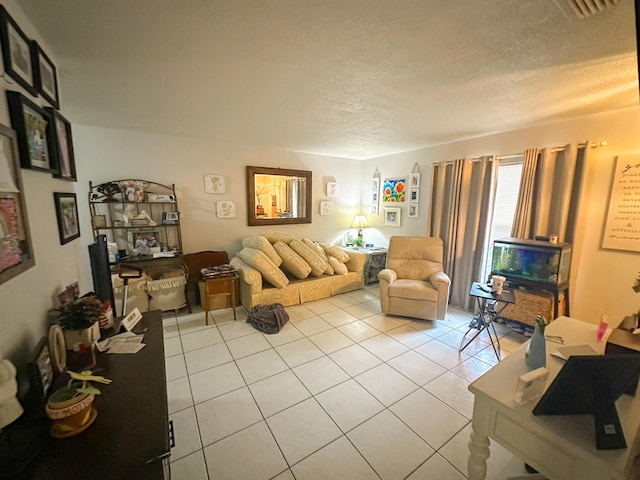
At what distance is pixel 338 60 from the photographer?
5.36 ft

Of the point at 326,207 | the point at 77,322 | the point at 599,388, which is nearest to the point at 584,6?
the point at 599,388

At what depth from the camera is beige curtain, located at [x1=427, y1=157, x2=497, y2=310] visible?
11.0ft

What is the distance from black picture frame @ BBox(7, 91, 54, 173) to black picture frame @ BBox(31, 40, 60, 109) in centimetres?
17

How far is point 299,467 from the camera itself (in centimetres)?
145

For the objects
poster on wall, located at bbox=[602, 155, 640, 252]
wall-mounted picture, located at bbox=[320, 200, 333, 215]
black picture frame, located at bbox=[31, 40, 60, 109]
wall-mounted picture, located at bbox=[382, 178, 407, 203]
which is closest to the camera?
black picture frame, located at bbox=[31, 40, 60, 109]

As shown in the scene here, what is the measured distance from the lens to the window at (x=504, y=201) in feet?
10.3

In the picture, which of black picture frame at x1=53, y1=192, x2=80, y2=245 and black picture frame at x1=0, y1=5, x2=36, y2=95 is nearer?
black picture frame at x1=0, y1=5, x2=36, y2=95

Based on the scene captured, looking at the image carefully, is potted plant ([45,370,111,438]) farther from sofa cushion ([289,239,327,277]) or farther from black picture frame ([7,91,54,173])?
sofa cushion ([289,239,327,277])

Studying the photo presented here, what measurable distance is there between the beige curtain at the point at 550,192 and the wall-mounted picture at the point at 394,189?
176cm

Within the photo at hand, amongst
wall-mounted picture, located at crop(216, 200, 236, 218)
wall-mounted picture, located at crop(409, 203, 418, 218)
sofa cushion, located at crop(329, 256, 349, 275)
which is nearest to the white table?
sofa cushion, located at crop(329, 256, 349, 275)

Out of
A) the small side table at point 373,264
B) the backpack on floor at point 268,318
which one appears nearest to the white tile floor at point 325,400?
the backpack on floor at point 268,318

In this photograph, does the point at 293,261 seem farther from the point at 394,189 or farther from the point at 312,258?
the point at 394,189

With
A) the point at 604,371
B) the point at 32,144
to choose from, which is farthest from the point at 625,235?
the point at 32,144

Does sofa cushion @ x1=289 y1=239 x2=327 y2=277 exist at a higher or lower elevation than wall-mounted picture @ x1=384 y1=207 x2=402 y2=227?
lower
